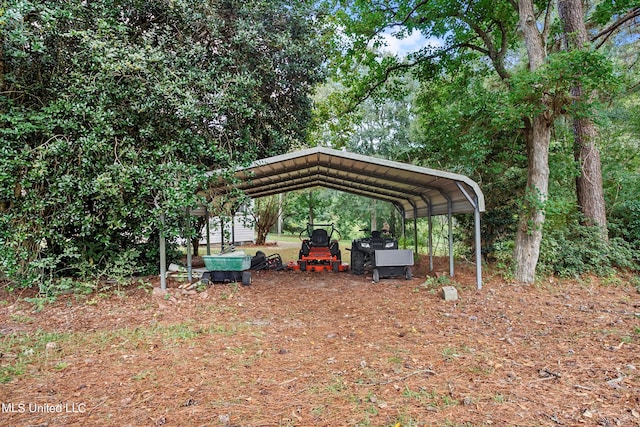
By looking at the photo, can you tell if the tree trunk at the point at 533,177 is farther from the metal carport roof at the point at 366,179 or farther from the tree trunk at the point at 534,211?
the metal carport roof at the point at 366,179

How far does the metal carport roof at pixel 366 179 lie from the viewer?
636cm

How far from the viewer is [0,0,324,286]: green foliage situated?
5.26m

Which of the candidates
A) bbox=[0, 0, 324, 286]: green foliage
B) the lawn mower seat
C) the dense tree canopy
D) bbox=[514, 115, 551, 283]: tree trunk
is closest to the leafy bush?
bbox=[514, 115, 551, 283]: tree trunk

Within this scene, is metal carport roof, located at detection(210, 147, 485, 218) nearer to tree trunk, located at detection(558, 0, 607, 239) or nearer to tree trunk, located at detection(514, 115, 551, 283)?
tree trunk, located at detection(514, 115, 551, 283)

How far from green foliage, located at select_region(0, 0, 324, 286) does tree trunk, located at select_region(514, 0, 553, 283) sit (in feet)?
16.4

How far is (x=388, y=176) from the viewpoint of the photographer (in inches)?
311

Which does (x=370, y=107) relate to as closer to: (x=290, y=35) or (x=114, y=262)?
(x=290, y=35)

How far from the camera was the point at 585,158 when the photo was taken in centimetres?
781

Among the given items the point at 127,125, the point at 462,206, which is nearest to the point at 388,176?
the point at 462,206

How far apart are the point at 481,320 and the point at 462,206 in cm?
299

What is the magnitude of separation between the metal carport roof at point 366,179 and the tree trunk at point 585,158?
2.84m

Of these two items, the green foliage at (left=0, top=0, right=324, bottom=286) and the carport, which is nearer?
the green foliage at (left=0, top=0, right=324, bottom=286)

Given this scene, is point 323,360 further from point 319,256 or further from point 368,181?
point 368,181

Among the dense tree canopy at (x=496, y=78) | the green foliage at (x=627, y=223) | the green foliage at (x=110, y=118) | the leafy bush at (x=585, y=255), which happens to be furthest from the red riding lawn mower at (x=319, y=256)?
the green foliage at (x=627, y=223)
